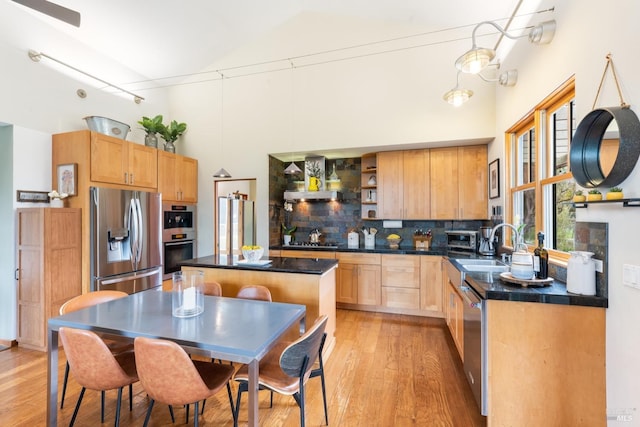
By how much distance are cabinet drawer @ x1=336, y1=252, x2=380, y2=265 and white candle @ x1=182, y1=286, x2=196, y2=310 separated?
2.64 meters

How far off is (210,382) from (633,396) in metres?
2.15

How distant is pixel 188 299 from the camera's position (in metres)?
1.84

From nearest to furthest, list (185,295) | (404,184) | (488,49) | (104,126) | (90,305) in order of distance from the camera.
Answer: (185,295)
(488,49)
(90,305)
(104,126)
(404,184)

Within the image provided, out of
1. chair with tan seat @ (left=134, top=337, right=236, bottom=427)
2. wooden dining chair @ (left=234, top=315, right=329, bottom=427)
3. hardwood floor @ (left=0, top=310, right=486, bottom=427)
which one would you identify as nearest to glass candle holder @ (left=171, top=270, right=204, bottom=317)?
chair with tan seat @ (left=134, top=337, right=236, bottom=427)

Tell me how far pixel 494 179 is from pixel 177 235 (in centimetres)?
449

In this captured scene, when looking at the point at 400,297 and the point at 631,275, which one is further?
the point at 400,297

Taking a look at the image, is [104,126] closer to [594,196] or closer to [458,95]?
[458,95]

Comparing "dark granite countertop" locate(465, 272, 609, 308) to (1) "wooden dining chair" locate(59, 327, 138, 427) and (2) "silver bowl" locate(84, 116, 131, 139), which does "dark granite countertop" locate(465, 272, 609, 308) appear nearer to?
(1) "wooden dining chair" locate(59, 327, 138, 427)

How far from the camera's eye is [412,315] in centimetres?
403

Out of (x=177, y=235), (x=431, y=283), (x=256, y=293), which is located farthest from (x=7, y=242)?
(x=431, y=283)

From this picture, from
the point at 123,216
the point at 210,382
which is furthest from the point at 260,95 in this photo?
the point at 210,382

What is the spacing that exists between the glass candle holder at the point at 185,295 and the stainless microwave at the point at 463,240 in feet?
10.6

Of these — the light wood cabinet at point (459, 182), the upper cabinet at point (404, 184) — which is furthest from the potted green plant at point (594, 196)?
the upper cabinet at point (404, 184)

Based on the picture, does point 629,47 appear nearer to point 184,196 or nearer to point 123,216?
point 123,216
